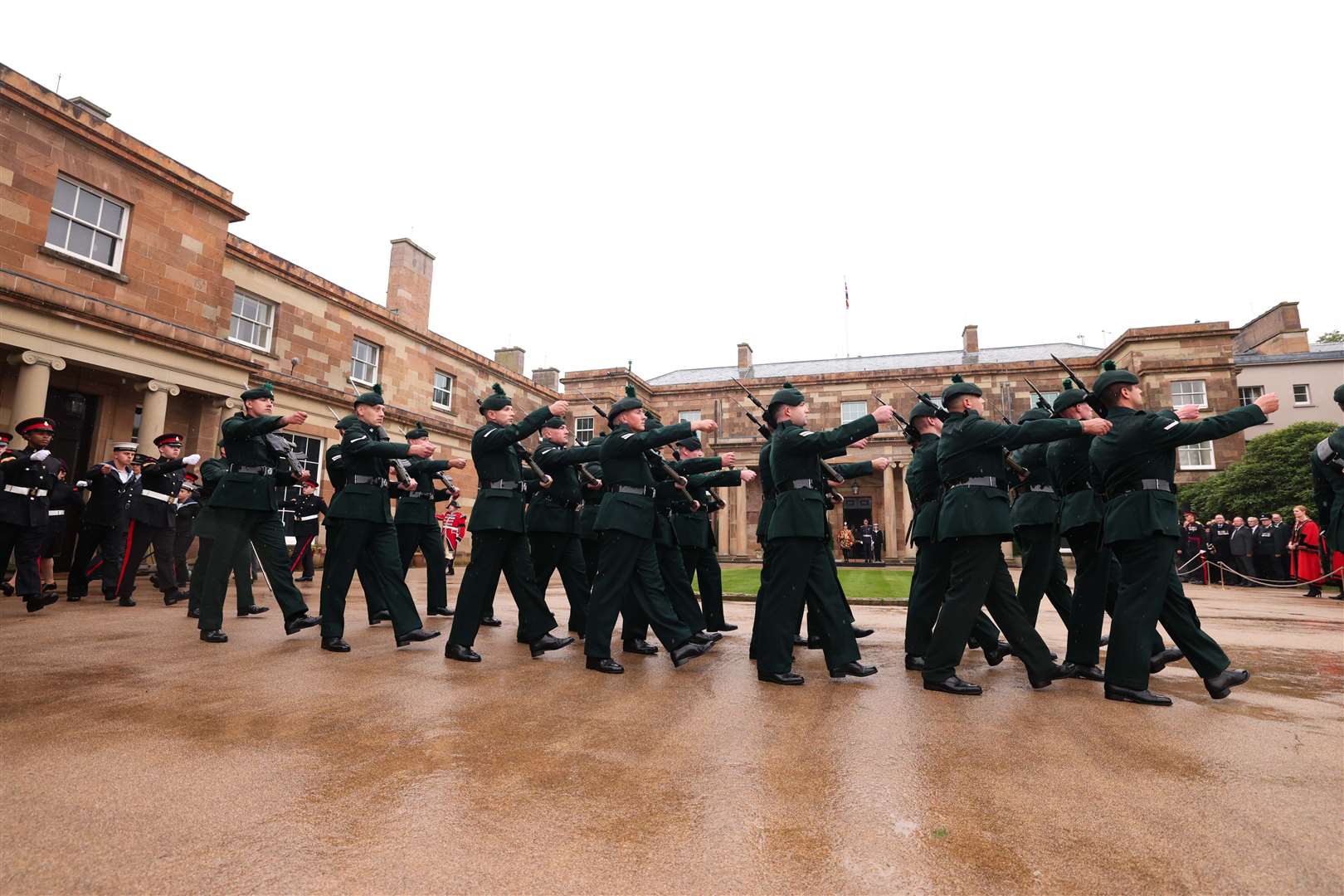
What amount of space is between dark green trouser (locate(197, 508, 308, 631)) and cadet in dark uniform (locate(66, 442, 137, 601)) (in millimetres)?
3874

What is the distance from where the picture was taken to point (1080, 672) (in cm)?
533

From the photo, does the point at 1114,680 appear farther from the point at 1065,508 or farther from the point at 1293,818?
the point at 1293,818

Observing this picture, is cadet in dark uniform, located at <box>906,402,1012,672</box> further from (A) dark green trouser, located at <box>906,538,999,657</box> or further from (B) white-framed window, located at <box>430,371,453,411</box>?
(B) white-framed window, located at <box>430,371,453,411</box>

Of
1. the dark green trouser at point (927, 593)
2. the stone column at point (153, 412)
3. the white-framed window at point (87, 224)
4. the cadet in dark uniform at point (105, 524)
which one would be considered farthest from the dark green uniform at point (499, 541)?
the white-framed window at point (87, 224)

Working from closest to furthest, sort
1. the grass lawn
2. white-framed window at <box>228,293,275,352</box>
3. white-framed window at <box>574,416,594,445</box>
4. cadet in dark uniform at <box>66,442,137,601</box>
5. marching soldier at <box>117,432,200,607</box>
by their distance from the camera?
marching soldier at <box>117,432,200,607</box> < cadet in dark uniform at <box>66,442,137,601</box> < the grass lawn < white-framed window at <box>228,293,275,352</box> < white-framed window at <box>574,416,594,445</box>

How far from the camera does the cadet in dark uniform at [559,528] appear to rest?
6996mm

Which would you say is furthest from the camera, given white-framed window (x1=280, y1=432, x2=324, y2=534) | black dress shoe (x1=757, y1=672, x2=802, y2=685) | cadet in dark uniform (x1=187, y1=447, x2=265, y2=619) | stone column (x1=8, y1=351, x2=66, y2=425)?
white-framed window (x1=280, y1=432, x2=324, y2=534)

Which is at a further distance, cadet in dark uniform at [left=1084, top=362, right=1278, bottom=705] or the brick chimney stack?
the brick chimney stack

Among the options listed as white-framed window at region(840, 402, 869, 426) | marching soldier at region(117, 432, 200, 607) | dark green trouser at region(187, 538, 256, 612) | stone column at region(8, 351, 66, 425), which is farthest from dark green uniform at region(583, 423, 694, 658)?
white-framed window at region(840, 402, 869, 426)

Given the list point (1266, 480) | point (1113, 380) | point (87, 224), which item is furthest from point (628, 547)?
point (1266, 480)

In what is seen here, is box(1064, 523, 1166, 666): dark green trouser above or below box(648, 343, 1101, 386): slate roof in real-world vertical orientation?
below

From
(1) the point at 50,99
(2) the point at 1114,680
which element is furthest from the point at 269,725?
(1) the point at 50,99

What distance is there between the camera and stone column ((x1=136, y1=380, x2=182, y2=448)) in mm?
13203

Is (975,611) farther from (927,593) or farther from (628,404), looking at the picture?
(628,404)
